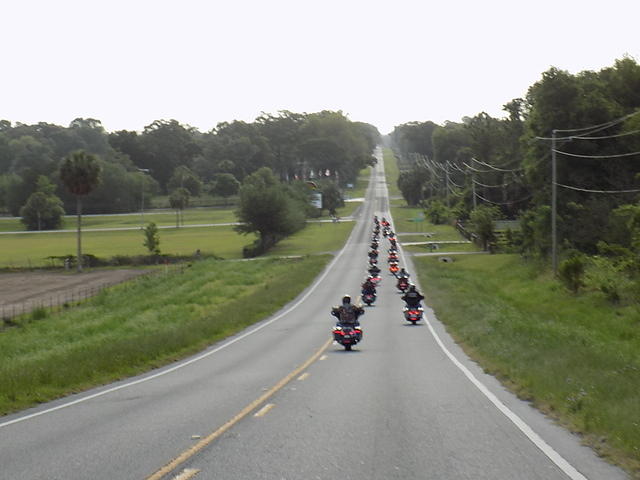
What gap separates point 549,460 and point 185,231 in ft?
427

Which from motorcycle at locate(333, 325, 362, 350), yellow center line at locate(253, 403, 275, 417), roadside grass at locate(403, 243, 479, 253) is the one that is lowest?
roadside grass at locate(403, 243, 479, 253)

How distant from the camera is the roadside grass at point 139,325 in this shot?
18.4 metres

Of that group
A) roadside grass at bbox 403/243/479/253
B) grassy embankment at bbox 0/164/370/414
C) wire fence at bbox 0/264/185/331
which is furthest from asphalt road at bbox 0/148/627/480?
roadside grass at bbox 403/243/479/253

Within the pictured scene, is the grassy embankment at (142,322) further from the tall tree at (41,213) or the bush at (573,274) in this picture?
the tall tree at (41,213)

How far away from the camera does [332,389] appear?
16.2 metres

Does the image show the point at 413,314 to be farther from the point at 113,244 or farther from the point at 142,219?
the point at 142,219

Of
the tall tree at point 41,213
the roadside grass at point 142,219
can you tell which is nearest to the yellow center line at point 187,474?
the tall tree at point 41,213

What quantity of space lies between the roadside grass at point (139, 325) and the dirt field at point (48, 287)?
11.5 ft

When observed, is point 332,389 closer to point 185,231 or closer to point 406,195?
point 185,231

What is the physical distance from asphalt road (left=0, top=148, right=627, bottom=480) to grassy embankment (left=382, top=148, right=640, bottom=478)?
503 mm

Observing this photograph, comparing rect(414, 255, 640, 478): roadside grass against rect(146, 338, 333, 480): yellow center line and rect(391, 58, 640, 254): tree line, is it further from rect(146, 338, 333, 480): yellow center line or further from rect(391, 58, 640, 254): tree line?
rect(391, 58, 640, 254): tree line

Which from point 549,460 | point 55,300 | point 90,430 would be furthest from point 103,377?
point 55,300

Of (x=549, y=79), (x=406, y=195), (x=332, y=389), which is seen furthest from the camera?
(x=406, y=195)

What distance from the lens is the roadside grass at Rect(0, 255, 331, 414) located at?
18422 millimetres
